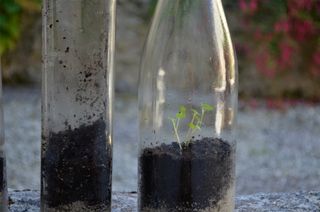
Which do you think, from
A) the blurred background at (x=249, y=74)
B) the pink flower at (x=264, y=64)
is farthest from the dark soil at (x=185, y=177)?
the pink flower at (x=264, y=64)

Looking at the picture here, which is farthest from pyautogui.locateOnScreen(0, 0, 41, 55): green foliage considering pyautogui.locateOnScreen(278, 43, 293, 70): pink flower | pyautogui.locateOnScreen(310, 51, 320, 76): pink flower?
pyautogui.locateOnScreen(310, 51, 320, 76): pink flower

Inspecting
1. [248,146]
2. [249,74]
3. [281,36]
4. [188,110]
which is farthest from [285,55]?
[188,110]

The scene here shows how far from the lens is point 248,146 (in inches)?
113

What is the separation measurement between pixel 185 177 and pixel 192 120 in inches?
3.1

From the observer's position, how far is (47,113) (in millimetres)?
898

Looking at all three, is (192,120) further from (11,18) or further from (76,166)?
(11,18)

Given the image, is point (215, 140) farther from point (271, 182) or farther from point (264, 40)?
point (264, 40)

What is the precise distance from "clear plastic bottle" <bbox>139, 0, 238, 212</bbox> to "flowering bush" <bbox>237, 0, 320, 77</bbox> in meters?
2.22

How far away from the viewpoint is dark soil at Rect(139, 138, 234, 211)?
0.88m

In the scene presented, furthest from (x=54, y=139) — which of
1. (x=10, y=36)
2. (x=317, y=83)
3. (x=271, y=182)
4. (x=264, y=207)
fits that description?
(x=317, y=83)

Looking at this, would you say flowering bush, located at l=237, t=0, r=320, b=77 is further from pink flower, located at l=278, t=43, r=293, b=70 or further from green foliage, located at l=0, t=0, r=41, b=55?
Answer: green foliage, located at l=0, t=0, r=41, b=55

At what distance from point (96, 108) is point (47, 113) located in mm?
64

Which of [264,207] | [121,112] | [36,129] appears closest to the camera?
[264,207]

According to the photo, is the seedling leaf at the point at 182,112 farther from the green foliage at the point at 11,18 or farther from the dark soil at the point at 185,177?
the green foliage at the point at 11,18
